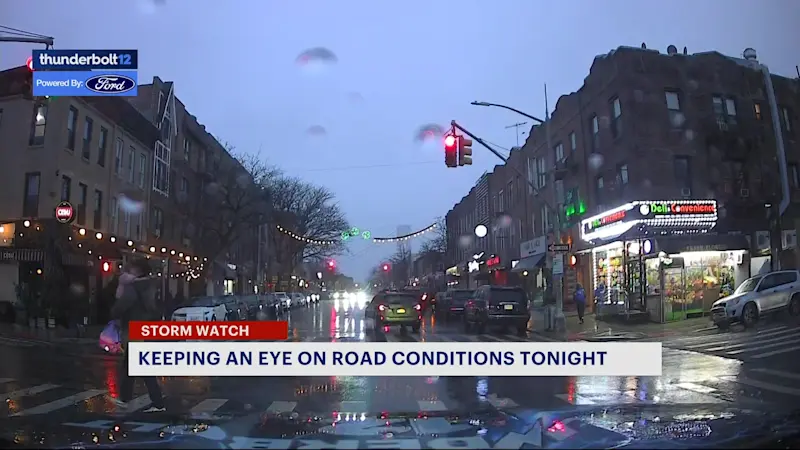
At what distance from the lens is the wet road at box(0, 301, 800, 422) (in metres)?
9.25

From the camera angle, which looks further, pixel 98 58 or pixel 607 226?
pixel 607 226

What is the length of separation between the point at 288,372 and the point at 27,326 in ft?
60.6

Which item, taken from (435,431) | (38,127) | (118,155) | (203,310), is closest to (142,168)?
(118,155)

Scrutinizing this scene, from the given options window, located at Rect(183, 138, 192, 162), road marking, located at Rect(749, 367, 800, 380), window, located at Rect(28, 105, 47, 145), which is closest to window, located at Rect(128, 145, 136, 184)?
window, located at Rect(28, 105, 47, 145)

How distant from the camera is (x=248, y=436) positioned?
6141 mm

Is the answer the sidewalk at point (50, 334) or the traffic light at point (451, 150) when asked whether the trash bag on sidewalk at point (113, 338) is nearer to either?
the sidewalk at point (50, 334)

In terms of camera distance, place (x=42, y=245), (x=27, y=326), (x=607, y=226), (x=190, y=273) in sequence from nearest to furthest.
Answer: (x=42, y=245) → (x=27, y=326) → (x=607, y=226) → (x=190, y=273)

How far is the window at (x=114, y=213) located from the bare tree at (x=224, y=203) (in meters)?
9.33

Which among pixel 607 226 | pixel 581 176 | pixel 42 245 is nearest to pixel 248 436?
pixel 42 245

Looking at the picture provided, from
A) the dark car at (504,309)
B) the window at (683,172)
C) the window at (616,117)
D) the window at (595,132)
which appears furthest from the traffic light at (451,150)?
the window at (595,132)

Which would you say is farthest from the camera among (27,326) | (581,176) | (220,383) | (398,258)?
(398,258)

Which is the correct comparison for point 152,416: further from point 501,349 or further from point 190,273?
point 190,273

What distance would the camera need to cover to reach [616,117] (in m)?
28.9

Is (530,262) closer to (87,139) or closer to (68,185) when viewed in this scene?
(87,139)
